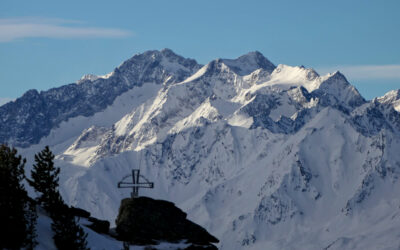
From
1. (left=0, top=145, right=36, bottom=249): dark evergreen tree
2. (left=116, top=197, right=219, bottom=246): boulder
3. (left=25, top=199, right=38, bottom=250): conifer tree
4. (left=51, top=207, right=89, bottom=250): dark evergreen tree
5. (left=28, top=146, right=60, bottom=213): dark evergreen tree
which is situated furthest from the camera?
(left=116, top=197, right=219, bottom=246): boulder

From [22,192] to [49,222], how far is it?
7.66 meters

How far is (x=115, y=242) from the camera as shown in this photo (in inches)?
4567

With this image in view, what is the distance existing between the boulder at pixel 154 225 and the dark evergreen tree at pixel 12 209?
1449 cm

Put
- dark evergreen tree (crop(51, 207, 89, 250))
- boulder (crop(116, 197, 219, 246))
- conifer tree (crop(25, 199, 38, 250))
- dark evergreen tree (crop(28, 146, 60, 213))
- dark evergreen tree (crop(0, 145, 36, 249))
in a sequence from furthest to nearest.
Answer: boulder (crop(116, 197, 219, 246)) < dark evergreen tree (crop(28, 146, 60, 213)) < dark evergreen tree (crop(51, 207, 89, 250)) < conifer tree (crop(25, 199, 38, 250)) < dark evergreen tree (crop(0, 145, 36, 249))

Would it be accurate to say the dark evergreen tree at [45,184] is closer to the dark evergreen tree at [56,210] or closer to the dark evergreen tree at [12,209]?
the dark evergreen tree at [56,210]

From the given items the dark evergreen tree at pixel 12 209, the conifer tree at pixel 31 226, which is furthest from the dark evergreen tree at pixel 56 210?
the dark evergreen tree at pixel 12 209

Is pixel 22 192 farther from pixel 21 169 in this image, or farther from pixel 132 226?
pixel 132 226

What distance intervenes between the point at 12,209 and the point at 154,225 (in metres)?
20.1

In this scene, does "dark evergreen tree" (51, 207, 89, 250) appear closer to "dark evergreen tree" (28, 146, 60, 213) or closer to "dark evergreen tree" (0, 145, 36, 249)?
"dark evergreen tree" (28, 146, 60, 213)

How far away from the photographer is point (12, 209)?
103312 mm

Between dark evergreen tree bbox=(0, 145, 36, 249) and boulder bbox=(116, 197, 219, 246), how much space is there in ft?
47.6

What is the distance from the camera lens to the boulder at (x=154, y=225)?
4604 inches

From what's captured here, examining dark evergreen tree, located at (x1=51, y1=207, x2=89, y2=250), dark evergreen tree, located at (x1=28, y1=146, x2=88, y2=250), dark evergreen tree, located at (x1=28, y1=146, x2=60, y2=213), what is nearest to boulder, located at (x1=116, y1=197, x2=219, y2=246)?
dark evergreen tree, located at (x1=28, y1=146, x2=88, y2=250)

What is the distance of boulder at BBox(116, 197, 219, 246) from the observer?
4604 inches
